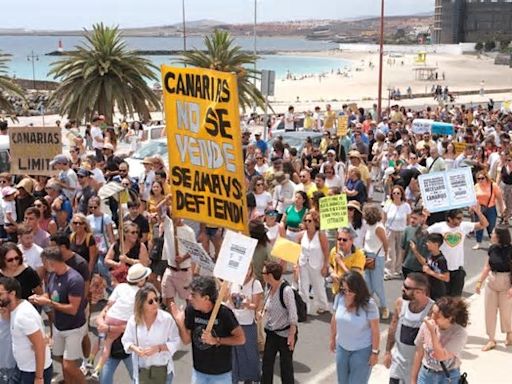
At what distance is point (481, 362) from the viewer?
8.34 m

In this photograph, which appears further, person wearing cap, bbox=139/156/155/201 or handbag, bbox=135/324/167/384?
person wearing cap, bbox=139/156/155/201

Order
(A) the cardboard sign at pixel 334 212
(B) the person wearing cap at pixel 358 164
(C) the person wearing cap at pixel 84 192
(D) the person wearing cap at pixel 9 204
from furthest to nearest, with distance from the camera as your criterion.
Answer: (B) the person wearing cap at pixel 358 164 < (C) the person wearing cap at pixel 84 192 < (D) the person wearing cap at pixel 9 204 < (A) the cardboard sign at pixel 334 212

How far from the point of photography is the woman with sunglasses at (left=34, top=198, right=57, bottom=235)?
9.88 m

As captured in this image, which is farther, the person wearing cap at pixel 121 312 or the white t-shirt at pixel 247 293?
the white t-shirt at pixel 247 293

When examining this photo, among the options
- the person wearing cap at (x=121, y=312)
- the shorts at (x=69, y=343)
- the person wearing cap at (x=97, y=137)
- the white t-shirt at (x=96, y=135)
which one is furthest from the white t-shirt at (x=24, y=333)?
the white t-shirt at (x=96, y=135)

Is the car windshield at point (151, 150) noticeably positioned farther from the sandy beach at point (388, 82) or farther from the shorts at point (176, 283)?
the sandy beach at point (388, 82)

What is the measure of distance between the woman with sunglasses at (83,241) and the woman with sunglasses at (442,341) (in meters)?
4.05

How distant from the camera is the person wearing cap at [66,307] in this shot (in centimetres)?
681

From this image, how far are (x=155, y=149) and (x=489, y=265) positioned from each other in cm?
1130

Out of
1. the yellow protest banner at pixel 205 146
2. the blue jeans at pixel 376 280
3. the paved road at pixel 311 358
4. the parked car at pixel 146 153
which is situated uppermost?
the yellow protest banner at pixel 205 146

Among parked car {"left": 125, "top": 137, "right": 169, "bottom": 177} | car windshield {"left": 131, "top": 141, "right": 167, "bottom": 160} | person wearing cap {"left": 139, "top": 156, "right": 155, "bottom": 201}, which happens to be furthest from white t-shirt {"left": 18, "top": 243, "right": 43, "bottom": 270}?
car windshield {"left": 131, "top": 141, "right": 167, "bottom": 160}

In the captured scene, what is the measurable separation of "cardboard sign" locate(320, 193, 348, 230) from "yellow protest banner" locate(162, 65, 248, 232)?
2834 mm

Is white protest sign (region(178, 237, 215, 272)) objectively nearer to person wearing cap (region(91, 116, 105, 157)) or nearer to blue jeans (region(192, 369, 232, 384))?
blue jeans (region(192, 369, 232, 384))

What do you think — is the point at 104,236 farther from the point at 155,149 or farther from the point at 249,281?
the point at 155,149
